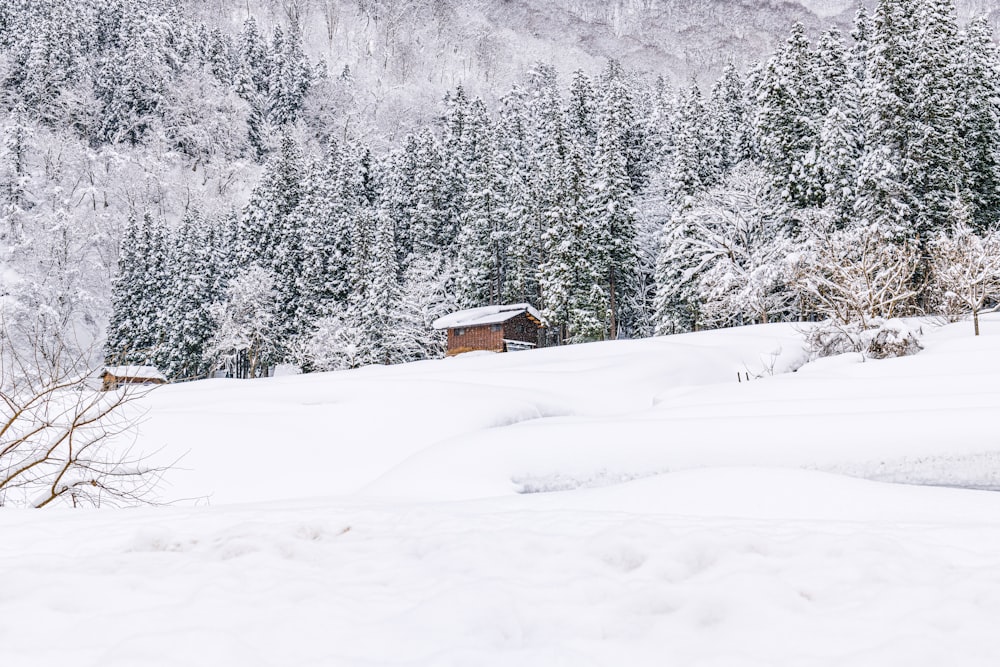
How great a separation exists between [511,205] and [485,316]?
420 inches

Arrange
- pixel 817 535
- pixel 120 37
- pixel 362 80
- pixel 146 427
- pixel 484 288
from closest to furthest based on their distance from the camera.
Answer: pixel 817 535 < pixel 146 427 < pixel 484 288 < pixel 120 37 < pixel 362 80

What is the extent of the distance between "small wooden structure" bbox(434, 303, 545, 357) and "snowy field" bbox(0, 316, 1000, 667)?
3007 cm

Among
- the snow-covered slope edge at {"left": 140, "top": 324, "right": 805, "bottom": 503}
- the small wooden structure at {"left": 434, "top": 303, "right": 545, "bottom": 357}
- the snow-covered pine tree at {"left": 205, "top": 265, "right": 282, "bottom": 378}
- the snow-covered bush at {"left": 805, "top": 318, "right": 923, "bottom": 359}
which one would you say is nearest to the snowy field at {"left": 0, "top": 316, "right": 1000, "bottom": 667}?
the snow-covered slope edge at {"left": 140, "top": 324, "right": 805, "bottom": 503}

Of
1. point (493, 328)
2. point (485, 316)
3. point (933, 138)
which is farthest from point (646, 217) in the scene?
point (933, 138)

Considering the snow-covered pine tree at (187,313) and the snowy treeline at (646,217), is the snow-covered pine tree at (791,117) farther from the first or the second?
the snow-covered pine tree at (187,313)

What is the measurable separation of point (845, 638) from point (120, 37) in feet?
326

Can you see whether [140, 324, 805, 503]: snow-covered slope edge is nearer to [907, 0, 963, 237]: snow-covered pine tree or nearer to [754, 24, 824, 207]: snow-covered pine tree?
[907, 0, 963, 237]: snow-covered pine tree

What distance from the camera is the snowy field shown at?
222 centimetres

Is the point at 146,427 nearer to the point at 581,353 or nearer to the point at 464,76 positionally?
the point at 581,353

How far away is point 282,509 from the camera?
Answer: 456cm

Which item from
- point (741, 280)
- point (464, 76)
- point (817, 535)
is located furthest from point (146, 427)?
point (464, 76)

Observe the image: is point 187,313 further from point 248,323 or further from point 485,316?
point 485,316

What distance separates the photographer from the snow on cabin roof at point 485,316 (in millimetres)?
38000

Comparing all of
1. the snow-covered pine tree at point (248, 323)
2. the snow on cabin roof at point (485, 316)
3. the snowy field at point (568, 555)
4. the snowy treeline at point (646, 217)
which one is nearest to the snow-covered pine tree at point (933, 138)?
the snowy treeline at point (646, 217)
